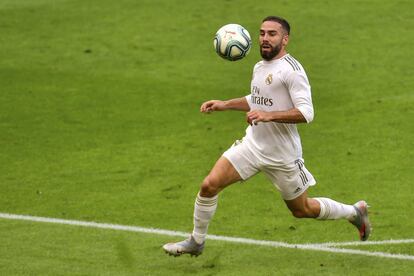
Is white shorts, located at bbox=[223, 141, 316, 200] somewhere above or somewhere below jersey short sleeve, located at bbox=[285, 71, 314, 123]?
below

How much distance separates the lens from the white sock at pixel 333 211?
12.6m

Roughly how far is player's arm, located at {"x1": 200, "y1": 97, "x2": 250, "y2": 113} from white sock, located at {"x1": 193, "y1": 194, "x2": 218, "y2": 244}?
0.96 meters

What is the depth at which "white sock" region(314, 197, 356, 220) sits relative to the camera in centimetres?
1261

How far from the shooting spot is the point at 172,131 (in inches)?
720

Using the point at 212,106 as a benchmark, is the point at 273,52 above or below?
above

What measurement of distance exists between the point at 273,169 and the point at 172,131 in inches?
241

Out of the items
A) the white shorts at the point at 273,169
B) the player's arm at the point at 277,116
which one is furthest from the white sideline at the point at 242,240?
the player's arm at the point at 277,116

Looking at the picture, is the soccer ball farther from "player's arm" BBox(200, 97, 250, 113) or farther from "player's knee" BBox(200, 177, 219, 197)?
"player's knee" BBox(200, 177, 219, 197)

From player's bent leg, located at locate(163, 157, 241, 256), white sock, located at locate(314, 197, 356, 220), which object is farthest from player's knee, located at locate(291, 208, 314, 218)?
player's bent leg, located at locate(163, 157, 241, 256)

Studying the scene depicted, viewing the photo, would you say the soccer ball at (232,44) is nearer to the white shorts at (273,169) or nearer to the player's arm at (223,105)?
the player's arm at (223,105)

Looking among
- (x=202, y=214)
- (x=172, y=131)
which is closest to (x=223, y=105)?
(x=202, y=214)

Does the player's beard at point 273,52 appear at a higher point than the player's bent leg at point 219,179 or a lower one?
higher

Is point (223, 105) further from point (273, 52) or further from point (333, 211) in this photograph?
point (333, 211)

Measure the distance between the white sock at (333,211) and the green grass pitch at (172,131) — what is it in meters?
0.42
